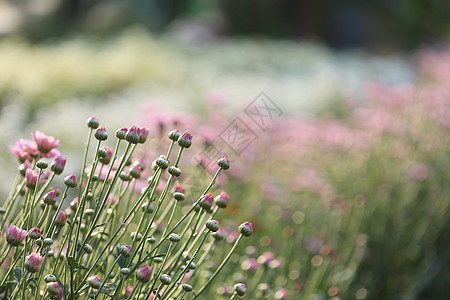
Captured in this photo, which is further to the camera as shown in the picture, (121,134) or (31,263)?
(121,134)

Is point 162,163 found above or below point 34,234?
above

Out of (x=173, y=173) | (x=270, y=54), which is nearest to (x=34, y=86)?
(x=173, y=173)

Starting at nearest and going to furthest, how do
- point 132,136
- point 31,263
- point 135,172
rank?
point 31,263
point 132,136
point 135,172

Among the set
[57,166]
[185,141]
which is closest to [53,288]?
[57,166]

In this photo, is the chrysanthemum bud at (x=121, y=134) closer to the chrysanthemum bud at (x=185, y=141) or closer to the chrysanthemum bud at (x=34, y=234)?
the chrysanthemum bud at (x=185, y=141)

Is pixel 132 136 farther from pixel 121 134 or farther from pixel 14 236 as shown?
pixel 14 236

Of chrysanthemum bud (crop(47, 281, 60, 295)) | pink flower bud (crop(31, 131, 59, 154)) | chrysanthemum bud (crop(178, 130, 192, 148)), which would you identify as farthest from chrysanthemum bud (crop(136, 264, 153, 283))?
pink flower bud (crop(31, 131, 59, 154))

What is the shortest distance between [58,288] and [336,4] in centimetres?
1518

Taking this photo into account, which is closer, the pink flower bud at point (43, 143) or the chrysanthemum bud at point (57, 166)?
the chrysanthemum bud at point (57, 166)

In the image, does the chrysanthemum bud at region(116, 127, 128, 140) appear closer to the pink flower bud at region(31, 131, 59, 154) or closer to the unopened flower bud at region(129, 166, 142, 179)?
the unopened flower bud at region(129, 166, 142, 179)

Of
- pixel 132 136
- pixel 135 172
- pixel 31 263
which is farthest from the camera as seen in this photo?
pixel 135 172

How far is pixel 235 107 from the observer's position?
5.20 m

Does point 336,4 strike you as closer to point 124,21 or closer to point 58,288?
point 124,21

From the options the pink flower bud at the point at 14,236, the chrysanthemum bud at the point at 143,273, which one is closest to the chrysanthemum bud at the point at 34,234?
the pink flower bud at the point at 14,236
